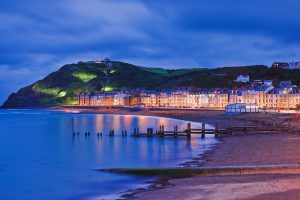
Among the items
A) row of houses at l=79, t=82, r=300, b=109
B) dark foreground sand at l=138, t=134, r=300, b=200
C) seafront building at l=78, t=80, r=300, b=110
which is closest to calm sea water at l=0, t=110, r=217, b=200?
dark foreground sand at l=138, t=134, r=300, b=200

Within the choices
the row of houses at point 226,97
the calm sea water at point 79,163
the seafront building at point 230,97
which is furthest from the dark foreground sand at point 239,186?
the row of houses at point 226,97

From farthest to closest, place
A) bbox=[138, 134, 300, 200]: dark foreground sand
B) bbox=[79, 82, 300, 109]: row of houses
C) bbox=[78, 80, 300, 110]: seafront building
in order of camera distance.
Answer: bbox=[79, 82, 300, 109]: row of houses
bbox=[78, 80, 300, 110]: seafront building
bbox=[138, 134, 300, 200]: dark foreground sand

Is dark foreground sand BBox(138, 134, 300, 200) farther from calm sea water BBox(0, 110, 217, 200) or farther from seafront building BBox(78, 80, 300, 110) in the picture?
seafront building BBox(78, 80, 300, 110)

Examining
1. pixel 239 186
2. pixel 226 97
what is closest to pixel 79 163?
pixel 239 186

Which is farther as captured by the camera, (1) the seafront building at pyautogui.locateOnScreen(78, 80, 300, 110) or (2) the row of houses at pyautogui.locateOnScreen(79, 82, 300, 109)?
(2) the row of houses at pyautogui.locateOnScreen(79, 82, 300, 109)

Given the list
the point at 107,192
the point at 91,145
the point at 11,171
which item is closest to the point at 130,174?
the point at 107,192

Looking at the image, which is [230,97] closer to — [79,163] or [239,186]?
[79,163]

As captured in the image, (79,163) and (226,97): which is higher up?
(226,97)

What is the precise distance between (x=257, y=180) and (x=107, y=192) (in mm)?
6587

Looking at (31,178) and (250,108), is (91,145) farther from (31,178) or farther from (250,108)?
(250,108)

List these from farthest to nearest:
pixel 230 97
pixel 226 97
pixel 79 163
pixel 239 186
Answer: pixel 226 97 → pixel 230 97 → pixel 79 163 → pixel 239 186

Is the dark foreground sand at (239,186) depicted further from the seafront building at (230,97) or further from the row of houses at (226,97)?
the row of houses at (226,97)

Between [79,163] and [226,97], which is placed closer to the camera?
[79,163]

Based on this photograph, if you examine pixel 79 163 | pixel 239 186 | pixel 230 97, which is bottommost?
pixel 79 163
